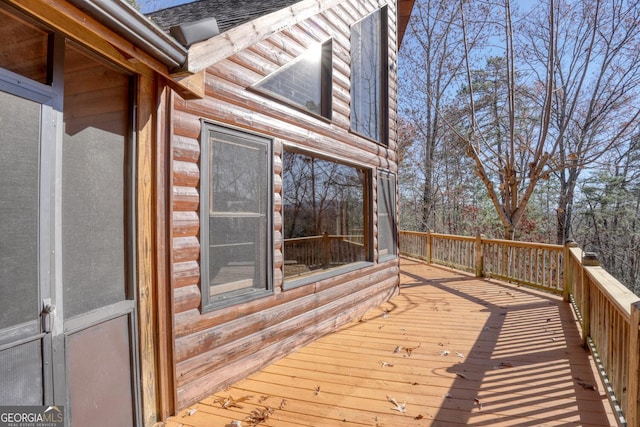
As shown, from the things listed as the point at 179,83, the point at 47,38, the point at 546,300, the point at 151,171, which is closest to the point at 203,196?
the point at 151,171

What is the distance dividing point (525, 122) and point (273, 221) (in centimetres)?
1578

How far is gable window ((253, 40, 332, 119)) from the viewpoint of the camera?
3594mm

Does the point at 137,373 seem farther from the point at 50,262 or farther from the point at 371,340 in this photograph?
the point at 371,340

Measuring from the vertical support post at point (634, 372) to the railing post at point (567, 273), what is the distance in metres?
4.01

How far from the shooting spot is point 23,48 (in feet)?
5.23

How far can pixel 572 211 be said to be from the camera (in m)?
14.8

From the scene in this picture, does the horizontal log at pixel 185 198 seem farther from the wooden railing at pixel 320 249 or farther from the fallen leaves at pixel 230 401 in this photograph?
the wooden railing at pixel 320 249

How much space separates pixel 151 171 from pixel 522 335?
434cm

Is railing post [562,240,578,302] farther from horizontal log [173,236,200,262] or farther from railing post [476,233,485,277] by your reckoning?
horizontal log [173,236,200,262]

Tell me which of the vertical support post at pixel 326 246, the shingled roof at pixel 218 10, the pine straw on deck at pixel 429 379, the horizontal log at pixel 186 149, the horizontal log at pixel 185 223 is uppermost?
the shingled roof at pixel 218 10

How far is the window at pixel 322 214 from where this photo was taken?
5590mm

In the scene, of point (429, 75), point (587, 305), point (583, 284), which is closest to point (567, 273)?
point (583, 284)

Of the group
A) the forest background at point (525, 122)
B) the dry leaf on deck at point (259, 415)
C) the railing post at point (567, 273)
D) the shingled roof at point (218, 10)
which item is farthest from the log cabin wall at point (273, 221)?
the forest background at point (525, 122)

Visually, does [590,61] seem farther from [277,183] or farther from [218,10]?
[277,183]
